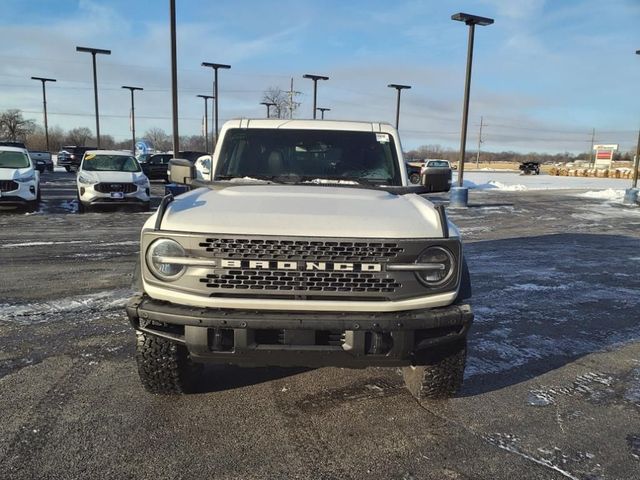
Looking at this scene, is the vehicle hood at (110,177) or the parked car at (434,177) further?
the vehicle hood at (110,177)

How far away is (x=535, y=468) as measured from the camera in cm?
279

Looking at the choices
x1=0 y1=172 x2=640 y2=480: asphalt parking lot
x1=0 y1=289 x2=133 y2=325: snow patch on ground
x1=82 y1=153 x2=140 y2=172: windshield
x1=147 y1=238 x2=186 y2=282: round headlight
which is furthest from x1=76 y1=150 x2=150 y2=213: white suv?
x1=147 y1=238 x2=186 y2=282: round headlight

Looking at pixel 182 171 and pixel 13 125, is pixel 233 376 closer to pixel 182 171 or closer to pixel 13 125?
pixel 182 171

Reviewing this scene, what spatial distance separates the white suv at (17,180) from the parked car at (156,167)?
13.9 metres

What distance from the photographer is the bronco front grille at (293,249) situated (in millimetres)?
2842

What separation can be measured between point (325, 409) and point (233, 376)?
837mm

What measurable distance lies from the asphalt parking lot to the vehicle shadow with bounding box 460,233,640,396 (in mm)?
28

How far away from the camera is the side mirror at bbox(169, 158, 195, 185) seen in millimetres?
4473

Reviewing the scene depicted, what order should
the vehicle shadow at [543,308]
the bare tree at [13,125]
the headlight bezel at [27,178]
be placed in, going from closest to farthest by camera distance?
the vehicle shadow at [543,308], the headlight bezel at [27,178], the bare tree at [13,125]

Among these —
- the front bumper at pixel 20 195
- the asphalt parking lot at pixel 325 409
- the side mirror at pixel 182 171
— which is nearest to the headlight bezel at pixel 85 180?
the front bumper at pixel 20 195

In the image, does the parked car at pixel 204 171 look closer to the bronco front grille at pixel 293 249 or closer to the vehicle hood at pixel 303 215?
the vehicle hood at pixel 303 215

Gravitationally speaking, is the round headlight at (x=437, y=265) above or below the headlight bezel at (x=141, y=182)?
above

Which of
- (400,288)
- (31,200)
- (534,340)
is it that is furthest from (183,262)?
(31,200)

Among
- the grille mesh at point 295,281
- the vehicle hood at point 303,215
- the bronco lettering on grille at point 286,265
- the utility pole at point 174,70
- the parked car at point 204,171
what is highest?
the utility pole at point 174,70
